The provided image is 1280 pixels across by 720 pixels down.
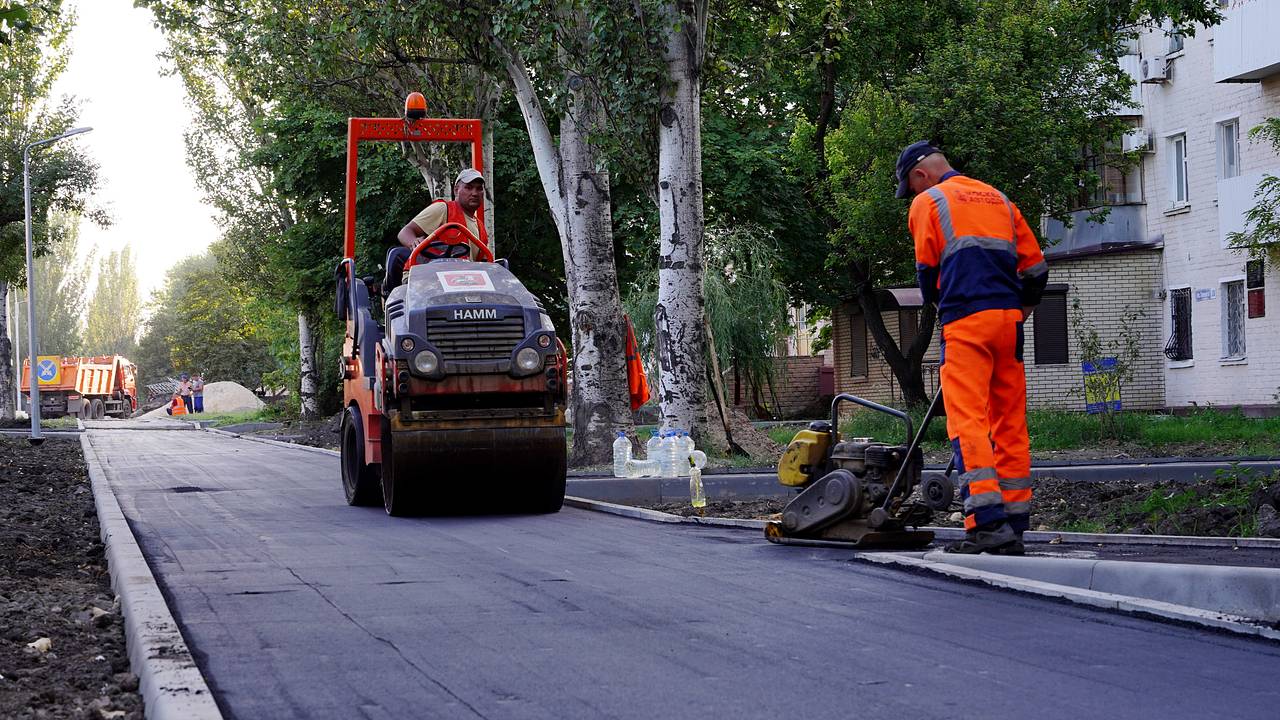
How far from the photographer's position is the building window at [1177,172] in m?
33.1

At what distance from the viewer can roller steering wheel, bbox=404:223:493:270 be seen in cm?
1222

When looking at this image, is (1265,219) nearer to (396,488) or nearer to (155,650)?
(396,488)

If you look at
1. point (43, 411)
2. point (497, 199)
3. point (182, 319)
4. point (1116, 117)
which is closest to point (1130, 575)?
point (1116, 117)

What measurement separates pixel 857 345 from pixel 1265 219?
1804cm

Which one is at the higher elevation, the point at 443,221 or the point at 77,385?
the point at 443,221

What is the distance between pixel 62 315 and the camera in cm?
10875

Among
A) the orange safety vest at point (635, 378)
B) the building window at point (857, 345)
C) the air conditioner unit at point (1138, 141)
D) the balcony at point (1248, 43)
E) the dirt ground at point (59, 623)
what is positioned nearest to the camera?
the dirt ground at point (59, 623)

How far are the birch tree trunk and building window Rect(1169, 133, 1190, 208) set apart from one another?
104 ft

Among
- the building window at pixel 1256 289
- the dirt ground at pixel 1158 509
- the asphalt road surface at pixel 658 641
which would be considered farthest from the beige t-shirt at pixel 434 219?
the building window at pixel 1256 289

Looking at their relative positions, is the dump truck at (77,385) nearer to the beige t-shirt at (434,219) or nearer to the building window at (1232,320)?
the building window at (1232,320)

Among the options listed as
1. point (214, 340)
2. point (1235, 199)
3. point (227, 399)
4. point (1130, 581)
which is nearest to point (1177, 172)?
point (1235, 199)

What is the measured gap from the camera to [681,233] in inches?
653

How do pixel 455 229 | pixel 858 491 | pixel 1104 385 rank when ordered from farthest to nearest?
1. pixel 1104 385
2. pixel 455 229
3. pixel 858 491

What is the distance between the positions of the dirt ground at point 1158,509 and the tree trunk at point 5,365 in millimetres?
36408
